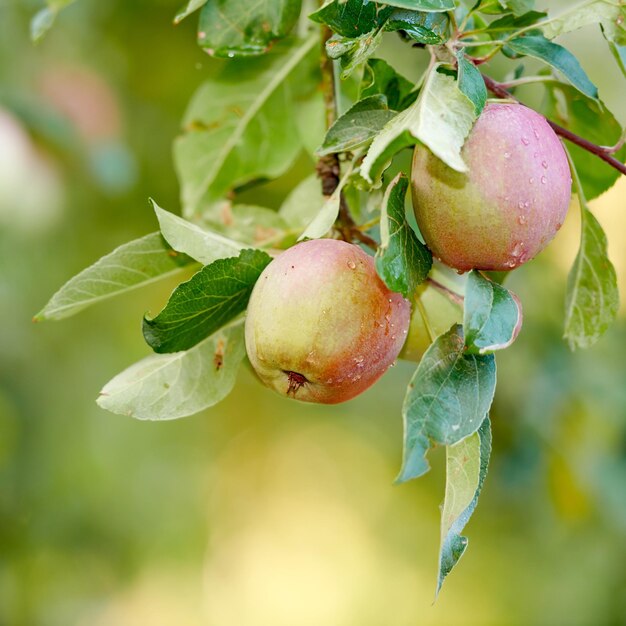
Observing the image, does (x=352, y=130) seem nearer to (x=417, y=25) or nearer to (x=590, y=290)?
(x=417, y=25)

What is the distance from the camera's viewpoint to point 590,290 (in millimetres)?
887

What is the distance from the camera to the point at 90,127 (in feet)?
7.14

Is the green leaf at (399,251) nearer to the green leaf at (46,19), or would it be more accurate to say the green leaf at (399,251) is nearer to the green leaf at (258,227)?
the green leaf at (258,227)

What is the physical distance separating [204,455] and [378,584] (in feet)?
4.55

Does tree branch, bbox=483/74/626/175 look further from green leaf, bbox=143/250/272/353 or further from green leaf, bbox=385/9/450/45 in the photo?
green leaf, bbox=143/250/272/353

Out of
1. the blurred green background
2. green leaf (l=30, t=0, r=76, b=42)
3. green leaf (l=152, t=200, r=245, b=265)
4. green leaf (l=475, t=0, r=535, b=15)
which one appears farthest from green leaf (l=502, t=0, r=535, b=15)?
the blurred green background

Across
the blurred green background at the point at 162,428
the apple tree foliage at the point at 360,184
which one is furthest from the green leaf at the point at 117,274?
the blurred green background at the point at 162,428

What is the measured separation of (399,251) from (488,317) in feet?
0.29

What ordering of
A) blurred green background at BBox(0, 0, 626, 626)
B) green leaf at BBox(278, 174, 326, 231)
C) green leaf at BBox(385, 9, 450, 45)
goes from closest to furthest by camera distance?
green leaf at BBox(385, 9, 450, 45) < green leaf at BBox(278, 174, 326, 231) < blurred green background at BBox(0, 0, 626, 626)

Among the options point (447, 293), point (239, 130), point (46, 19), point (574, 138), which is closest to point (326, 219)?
point (447, 293)

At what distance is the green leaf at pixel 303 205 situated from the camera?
1.04 m

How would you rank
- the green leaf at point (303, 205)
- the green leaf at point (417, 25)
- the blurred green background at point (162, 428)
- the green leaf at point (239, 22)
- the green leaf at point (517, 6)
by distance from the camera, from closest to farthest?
the green leaf at point (417, 25) < the green leaf at point (517, 6) < the green leaf at point (239, 22) < the green leaf at point (303, 205) < the blurred green background at point (162, 428)

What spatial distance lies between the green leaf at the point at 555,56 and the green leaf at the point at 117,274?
1.30ft

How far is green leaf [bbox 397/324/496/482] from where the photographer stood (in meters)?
→ 0.63
